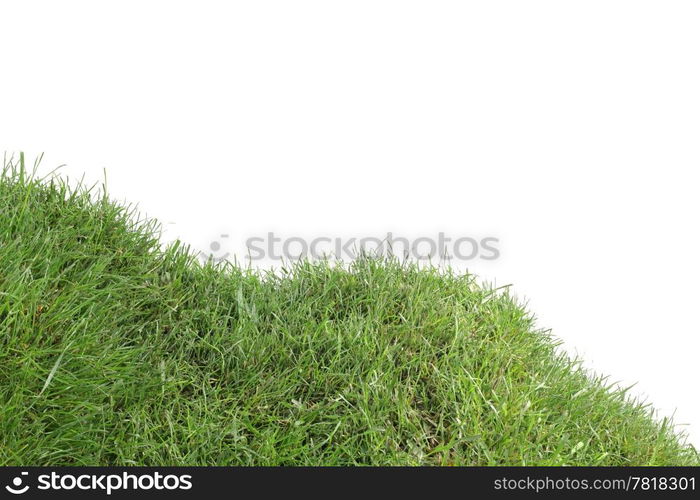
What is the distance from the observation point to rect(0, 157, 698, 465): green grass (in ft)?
8.80

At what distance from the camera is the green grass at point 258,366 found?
268cm

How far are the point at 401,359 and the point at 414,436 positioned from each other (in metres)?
0.40

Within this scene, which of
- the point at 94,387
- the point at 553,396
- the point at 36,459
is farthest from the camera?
the point at 553,396

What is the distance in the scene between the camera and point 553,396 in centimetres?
313

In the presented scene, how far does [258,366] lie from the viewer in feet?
9.93
